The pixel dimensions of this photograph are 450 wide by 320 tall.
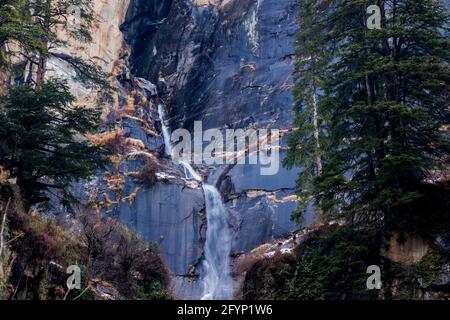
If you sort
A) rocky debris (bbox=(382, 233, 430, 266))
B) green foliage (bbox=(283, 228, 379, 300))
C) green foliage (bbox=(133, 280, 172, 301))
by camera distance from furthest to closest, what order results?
green foliage (bbox=(133, 280, 172, 301)), rocky debris (bbox=(382, 233, 430, 266)), green foliage (bbox=(283, 228, 379, 300))

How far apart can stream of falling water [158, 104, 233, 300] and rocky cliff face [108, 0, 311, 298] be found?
14.2 inches

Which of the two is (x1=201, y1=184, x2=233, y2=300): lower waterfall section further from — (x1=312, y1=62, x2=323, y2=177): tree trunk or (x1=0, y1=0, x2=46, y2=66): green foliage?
(x1=0, y1=0, x2=46, y2=66): green foliage

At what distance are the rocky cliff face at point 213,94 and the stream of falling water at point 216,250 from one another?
0.36 meters

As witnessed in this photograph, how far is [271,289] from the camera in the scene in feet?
54.0

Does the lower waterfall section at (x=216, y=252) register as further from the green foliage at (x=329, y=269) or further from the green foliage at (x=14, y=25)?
the green foliage at (x=14, y=25)

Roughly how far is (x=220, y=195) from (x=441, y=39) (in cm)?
1339

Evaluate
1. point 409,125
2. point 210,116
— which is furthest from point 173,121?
point 409,125

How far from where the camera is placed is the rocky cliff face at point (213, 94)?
74.4 ft

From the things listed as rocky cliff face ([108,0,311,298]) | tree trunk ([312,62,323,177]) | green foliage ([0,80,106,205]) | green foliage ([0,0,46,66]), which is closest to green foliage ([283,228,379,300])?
tree trunk ([312,62,323,177])

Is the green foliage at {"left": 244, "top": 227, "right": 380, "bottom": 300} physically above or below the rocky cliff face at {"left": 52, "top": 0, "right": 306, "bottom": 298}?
below

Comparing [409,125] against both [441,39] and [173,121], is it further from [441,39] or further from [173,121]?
[173,121]

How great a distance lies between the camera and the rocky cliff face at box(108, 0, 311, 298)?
22688mm

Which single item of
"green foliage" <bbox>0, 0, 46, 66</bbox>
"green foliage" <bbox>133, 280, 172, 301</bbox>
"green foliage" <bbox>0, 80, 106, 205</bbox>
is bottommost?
"green foliage" <bbox>133, 280, 172, 301</bbox>
